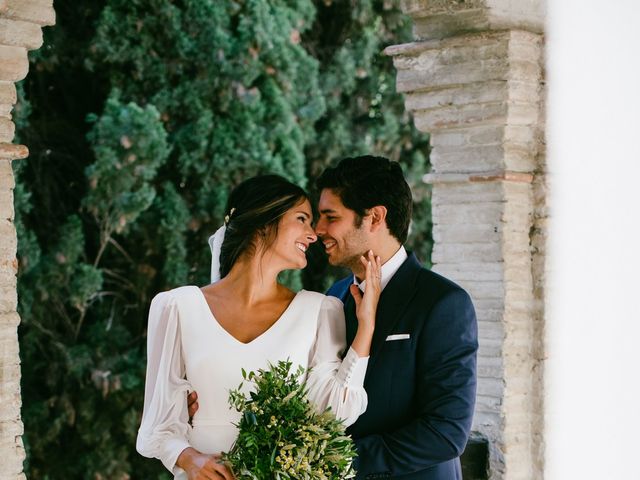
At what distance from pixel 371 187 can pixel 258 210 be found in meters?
0.38

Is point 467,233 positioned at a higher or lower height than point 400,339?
higher

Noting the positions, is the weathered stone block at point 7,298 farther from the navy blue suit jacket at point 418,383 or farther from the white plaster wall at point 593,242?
the white plaster wall at point 593,242

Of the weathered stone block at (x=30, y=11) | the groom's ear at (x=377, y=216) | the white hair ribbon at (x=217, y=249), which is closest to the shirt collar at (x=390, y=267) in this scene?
the groom's ear at (x=377, y=216)

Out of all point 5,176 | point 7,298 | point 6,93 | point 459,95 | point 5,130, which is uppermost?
point 459,95

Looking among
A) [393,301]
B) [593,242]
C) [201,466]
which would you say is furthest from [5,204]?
[593,242]

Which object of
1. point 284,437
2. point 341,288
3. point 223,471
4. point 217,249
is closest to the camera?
point 284,437

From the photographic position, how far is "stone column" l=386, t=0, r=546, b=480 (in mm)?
3959

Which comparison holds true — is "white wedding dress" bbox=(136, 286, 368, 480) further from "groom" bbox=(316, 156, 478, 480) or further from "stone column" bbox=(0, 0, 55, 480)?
"stone column" bbox=(0, 0, 55, 480)

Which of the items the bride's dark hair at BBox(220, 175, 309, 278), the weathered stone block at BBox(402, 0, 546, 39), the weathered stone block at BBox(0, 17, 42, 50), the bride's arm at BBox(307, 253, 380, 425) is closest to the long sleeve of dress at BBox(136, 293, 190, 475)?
the bride's dark hair at BBox(220, 175, 309, 278)

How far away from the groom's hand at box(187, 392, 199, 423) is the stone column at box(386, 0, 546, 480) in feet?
5.46

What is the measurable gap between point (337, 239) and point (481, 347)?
134cm

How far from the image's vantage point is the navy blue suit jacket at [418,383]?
9.10 ft

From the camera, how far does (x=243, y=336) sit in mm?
2783

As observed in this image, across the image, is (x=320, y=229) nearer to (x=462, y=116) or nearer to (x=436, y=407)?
(x=436, y=407)
